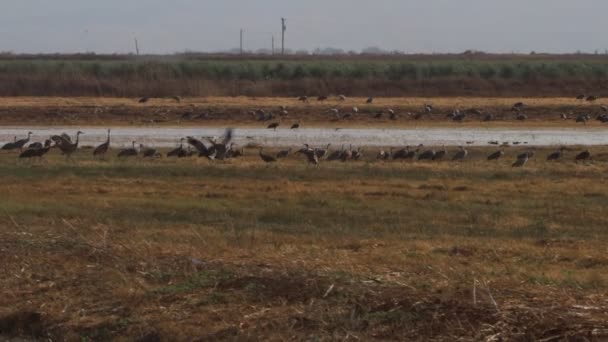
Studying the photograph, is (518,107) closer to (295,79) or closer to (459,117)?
→ (459,117)

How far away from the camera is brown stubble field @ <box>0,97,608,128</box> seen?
139ft

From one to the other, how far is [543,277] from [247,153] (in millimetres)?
19987

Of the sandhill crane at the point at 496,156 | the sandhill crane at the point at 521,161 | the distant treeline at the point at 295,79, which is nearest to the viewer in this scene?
the sandhill crane at the point at 521,161

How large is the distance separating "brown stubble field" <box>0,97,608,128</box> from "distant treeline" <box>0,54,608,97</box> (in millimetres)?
7435

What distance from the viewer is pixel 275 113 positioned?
44625 millimetres

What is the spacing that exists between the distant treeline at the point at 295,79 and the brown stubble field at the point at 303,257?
36.8 m

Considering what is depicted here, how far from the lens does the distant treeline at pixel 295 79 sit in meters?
59.0

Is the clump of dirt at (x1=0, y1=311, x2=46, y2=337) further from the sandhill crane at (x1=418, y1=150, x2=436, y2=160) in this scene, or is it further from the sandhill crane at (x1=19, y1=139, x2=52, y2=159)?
the sandhill crane at (x1=418, y1=150, x2=436, y2=160)

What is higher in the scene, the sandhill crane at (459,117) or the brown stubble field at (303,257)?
the brown stubble field at (303,257)

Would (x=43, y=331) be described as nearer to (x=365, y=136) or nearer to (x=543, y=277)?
(x=543, y=277)

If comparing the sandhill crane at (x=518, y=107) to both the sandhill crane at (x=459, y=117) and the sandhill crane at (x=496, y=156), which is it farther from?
the sandhill crane at (x=496, y=156)

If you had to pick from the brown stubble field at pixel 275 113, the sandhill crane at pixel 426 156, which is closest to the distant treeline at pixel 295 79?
the brown stubble field at pixel 275 113

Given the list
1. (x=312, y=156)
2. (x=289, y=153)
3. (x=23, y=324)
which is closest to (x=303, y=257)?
(x=23, y=324)

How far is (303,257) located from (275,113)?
33331mm
